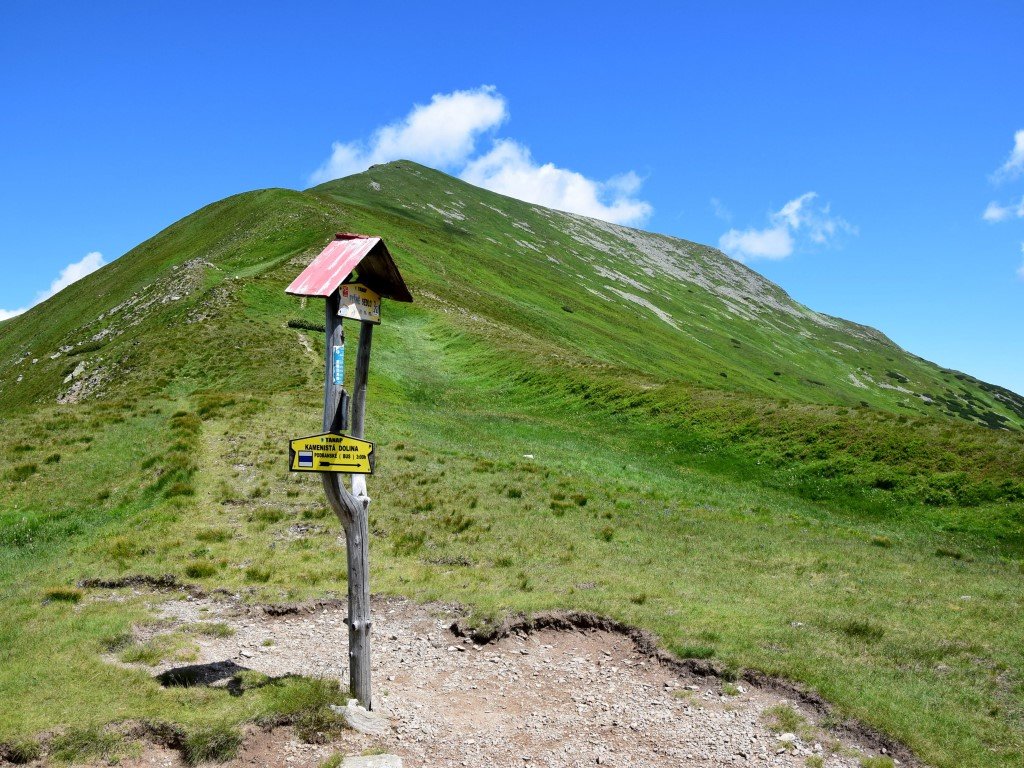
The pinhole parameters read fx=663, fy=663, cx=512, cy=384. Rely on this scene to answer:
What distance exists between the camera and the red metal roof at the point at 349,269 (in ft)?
35.3

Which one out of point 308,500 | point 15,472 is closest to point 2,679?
point 308,500

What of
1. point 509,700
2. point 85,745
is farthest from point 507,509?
point 85,745

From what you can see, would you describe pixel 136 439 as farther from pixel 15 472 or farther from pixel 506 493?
pixel 506 493

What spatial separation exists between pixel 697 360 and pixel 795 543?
88949 mm

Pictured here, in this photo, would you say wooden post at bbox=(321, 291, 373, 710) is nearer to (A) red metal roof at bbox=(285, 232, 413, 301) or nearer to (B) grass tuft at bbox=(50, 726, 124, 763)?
(A) red metal roof at bbox=(285, 232, 413, 301)

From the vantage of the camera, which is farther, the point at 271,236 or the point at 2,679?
the point at 271,236

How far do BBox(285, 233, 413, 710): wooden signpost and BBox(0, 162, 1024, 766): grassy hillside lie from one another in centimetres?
153

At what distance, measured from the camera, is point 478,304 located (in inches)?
2916

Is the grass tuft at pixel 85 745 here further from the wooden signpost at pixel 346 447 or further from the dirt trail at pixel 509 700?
the wooden signpost at pixel 346 447

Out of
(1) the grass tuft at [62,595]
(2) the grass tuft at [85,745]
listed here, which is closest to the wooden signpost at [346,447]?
(2) the grass tuft at [85,745]

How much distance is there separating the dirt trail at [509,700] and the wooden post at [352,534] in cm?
83

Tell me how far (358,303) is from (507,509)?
1350 cm

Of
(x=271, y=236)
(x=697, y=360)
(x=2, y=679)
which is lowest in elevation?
(x=2, y=679)

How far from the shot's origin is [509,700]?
1159 centimetres
